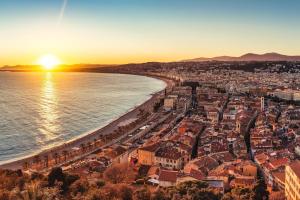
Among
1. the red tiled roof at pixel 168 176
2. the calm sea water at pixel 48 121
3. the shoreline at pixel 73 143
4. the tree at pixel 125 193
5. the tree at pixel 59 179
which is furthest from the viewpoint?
the calm sea water at pixel 48 121

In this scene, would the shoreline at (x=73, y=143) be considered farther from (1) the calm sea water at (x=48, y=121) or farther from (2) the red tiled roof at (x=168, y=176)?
(2) the red tiled roof at (x=168, y=176)

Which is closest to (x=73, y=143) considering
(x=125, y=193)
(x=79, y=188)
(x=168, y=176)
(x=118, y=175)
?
(x=118, y=175)

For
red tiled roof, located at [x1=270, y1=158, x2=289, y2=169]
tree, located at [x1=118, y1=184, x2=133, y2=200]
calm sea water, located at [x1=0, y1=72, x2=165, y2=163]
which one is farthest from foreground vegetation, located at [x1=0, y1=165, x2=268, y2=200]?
calm sea water, located at [x1=0, y1=72, x2=165, y2=163]

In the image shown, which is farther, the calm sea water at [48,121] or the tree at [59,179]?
the calm sea water at [48,121]

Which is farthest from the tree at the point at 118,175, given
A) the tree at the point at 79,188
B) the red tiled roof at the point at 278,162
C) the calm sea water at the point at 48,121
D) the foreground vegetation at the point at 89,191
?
the calm sea water at the point at 48,121

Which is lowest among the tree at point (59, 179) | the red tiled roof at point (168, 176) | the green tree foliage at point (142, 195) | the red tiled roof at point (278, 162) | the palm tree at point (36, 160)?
the palm tree at point (36, 160)

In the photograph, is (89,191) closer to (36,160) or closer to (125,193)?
(125,193)

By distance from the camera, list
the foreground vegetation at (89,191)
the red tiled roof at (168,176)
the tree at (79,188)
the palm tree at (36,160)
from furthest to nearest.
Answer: the palm tree at (36,160) < the red tiled roof at (168,176) < the tree at (79,188) < the foreground vegetation at (89,191)

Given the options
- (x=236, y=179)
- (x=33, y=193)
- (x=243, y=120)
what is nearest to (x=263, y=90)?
(x=243, y=120)

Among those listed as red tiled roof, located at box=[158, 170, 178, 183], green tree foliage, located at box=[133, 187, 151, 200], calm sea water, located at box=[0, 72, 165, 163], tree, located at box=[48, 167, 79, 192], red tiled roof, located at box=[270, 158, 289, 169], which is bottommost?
calm sea water, located at box=[0, 72, 165, 163]

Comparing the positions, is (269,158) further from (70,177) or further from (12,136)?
(12,136)

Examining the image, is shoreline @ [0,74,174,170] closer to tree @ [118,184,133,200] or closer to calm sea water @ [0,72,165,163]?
calm sea water @ [0,72,165,163]

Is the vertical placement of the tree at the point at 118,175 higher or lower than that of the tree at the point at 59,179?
lower
